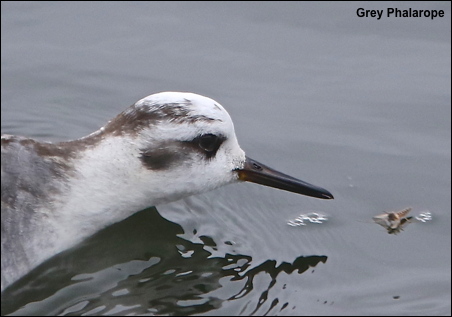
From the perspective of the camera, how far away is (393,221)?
9.33m

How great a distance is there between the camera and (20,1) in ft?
42.0

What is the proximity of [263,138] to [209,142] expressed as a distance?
8.01 feet

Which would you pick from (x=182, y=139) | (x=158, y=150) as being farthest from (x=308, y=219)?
(x=158, y=150)

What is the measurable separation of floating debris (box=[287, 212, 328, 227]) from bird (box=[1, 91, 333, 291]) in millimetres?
1120

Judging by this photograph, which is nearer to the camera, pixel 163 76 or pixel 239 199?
pixel 239 199

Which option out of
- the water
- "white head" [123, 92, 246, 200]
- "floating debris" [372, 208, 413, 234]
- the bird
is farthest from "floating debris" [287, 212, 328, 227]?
"white head" [123, 92, 246, 200]

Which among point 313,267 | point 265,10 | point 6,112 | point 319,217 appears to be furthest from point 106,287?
point 265,10

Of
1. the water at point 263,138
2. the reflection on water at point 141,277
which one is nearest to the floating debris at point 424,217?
the water at point 263,138

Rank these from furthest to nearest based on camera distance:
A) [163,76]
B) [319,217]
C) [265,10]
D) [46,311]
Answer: [265,10]
[163,76]
[319,217]
[46,311]

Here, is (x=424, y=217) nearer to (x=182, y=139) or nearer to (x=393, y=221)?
(x=393, y=221)

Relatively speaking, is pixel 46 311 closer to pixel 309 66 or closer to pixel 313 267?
pixel 313 267

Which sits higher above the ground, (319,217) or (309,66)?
(309,66)

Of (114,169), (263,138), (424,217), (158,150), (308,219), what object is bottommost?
(424,217)

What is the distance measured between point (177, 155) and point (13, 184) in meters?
1.40
